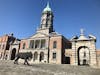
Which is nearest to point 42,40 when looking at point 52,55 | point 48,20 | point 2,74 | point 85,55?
point 52,55

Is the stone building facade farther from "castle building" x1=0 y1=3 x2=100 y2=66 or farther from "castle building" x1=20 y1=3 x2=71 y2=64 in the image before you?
"castle building" x1=20 y1=3 x2=71 y2=64

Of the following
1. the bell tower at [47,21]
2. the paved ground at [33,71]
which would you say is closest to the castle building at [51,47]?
the bell tower at [47,21]

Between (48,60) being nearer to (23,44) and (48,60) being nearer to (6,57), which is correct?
(23,44)

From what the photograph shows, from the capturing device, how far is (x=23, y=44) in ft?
169

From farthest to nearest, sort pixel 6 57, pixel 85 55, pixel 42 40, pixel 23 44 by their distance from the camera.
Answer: pixel 6 57, pixel 23 44, pixel 42 40, pixel 85 55

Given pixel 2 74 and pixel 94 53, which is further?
pixel 94 53

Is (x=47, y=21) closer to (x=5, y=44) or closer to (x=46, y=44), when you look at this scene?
(x=46, y=44)

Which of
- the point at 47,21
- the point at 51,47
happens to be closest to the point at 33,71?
the point at 51,47

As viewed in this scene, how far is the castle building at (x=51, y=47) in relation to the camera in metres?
33.1

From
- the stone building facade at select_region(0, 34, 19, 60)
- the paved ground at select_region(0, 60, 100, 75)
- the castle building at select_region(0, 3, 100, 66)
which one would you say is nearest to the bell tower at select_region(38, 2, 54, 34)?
the castle building at select_region(0, 3, 100, 66)

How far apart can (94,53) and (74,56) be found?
483 centimetres

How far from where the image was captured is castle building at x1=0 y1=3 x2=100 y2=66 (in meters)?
33.1

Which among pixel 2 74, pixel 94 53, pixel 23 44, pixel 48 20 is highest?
pixel 48 20

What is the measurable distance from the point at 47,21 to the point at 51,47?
1324 centimetres
